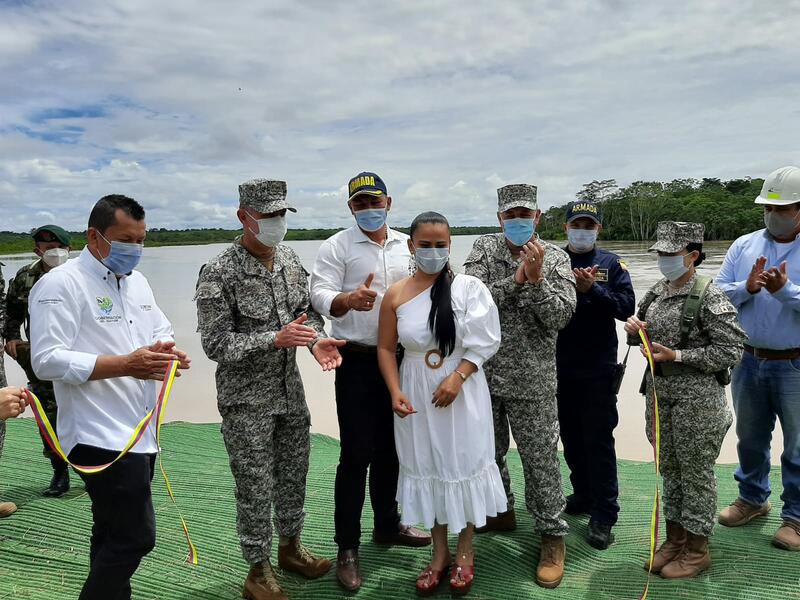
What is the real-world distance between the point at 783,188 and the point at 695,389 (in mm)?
1340

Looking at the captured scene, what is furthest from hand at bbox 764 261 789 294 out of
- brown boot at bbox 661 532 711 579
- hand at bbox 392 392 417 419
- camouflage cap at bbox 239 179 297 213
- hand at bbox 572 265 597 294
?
camouflage cap at bbox 239 179 297 213

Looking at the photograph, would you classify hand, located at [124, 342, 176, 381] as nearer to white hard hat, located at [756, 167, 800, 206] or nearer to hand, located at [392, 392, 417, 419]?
hand, located at [392, 392, 417, 419]

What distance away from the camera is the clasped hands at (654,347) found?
10.0ft

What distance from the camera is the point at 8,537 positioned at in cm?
386

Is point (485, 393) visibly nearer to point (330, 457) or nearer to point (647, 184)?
point (330, 457)

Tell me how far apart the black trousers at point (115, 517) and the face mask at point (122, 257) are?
0.78 m

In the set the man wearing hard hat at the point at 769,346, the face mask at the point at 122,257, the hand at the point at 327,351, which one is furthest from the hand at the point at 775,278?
the face mask at the point at 122,257

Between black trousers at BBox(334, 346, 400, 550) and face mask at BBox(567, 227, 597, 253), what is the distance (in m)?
1.49

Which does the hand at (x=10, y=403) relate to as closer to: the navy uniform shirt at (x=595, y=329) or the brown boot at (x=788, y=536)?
the navy uniform shirt at (x=595, y=329)

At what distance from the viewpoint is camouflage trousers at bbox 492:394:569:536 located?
3275 millimetres

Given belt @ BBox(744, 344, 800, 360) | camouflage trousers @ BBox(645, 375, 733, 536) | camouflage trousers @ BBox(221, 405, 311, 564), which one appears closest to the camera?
camouflage trousers @ BBox(221, 405, 311, 564)

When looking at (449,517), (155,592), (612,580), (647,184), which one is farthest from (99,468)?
(647,184)

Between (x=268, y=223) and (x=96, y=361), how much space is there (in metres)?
1.05

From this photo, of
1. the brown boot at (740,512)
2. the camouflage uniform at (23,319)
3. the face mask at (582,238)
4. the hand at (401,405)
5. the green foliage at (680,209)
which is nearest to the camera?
the hand at (401,405)
